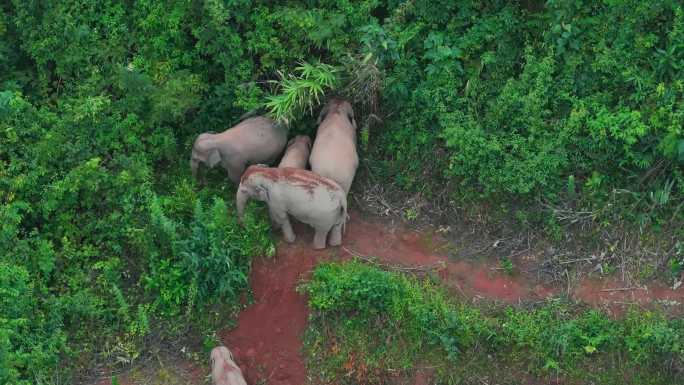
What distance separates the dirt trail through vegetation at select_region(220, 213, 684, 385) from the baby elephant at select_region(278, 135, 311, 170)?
729 millimetres

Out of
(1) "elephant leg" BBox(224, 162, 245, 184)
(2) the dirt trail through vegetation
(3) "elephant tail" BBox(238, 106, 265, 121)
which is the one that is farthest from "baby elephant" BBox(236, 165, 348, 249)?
(3) "elephant tail" BBox(238, 106, 265, 121)

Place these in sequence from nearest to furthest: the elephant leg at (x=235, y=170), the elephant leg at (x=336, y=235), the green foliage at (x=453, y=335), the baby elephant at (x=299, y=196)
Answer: the green foliage at (x=453, y=335) → the baby elephant at (x=299, y=196) → the elephant leg at (x=336, y=235) → the elephant leg at (x=235, y=170)

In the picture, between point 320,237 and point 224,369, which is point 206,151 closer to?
point 320,237

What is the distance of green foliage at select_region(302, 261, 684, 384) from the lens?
26.7 feet

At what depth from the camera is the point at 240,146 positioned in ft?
31.4

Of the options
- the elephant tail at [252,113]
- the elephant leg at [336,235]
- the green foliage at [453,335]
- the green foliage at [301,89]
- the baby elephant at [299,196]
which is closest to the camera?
the green foliage at [453,335]

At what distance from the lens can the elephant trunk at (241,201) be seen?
918 cm

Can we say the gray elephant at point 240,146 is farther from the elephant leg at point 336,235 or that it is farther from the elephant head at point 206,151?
the elephant leg at point 336,235

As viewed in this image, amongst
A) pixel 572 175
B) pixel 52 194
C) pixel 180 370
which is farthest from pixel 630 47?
pixel 52 194

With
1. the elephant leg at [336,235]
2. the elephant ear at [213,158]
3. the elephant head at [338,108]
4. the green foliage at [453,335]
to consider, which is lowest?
the green foliage at [453,335]

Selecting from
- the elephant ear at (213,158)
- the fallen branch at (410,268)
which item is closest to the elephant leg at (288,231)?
the fallen branch at (410,268)

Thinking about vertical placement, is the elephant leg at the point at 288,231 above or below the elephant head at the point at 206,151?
below

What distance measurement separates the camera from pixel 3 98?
30.8ft

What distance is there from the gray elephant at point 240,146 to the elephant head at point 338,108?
1.69 ft
